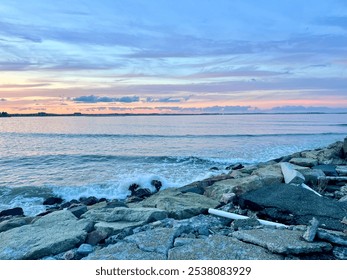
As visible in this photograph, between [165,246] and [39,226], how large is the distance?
9.54 feet

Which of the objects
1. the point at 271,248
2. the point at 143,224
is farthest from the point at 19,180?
the point at 271,248

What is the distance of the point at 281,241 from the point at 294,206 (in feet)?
6.68

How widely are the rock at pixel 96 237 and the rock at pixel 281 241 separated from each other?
193 cm

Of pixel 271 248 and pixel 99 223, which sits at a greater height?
pixel 271 248

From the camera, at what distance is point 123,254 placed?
424 cm

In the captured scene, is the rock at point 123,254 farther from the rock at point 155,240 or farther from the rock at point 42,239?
the rock at point 42,239

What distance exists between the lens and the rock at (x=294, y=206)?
18.1ft

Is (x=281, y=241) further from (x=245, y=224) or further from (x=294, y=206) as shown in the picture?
(x=294, y=206)

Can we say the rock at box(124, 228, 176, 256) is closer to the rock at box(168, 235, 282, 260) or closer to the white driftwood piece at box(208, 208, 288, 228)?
the rock at box(168, 235, 282, 260)

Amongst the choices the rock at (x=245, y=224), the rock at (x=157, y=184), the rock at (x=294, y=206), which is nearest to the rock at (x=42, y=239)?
the rock at (x=245, y=224)

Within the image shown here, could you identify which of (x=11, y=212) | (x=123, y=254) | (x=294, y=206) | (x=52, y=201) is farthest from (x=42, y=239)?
(x=52, y=201)

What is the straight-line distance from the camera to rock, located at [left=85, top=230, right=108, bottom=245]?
16.5 ft
